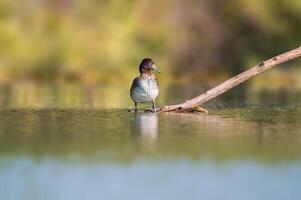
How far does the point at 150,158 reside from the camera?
900 centimetres

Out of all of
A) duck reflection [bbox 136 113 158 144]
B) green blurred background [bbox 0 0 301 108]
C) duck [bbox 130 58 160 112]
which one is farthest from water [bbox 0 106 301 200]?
green blurred background [bbox 0 0 301 108]

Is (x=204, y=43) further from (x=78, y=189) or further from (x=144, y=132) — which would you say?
(x=78, y=189)

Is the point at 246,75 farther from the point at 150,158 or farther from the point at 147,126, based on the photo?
the point at 150,158

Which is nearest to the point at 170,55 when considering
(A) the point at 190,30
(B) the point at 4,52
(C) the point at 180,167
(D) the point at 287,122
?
(A) the point at 190,30

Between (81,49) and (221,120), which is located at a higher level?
(81,49)

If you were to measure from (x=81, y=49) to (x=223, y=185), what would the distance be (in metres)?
21.8

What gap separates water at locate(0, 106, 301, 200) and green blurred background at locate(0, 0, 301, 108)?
616 inches

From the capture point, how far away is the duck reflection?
414 inches

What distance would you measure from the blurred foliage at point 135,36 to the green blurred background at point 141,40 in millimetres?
29

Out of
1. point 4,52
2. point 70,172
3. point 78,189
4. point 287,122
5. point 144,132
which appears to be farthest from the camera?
point 4,52

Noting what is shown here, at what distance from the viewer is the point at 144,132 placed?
36.5 ft

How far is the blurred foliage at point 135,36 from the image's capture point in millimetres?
29406

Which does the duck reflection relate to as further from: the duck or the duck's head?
the duck's head

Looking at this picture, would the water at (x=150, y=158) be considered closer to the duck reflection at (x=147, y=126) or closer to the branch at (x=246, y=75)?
the duck reflection at (x=147, y=126)
